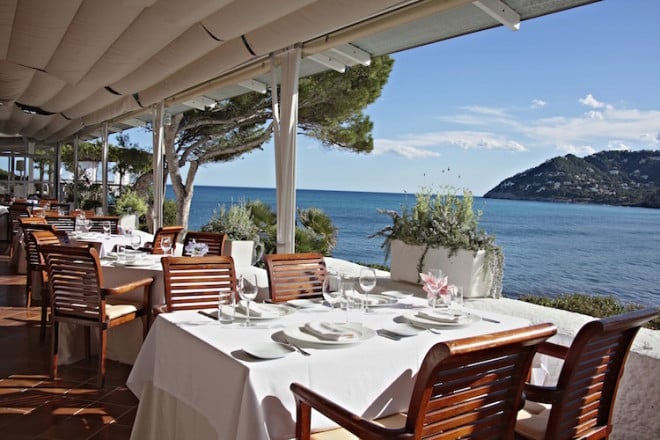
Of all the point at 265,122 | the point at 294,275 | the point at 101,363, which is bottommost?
the point at 101,363

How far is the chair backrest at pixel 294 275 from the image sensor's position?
3207mm

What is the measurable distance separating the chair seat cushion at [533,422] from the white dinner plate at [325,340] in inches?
25.0

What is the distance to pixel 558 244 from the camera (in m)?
36.3

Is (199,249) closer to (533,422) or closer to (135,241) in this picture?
(135,241)

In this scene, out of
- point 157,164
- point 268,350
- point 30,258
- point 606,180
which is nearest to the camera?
point 268,350

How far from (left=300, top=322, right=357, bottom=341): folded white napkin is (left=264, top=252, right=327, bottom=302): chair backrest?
1.04 metres

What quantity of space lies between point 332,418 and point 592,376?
95cm

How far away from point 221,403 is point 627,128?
4888 cm

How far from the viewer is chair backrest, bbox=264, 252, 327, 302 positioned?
126 inches

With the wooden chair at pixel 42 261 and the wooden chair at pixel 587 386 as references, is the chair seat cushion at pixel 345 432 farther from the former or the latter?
the wooden chair at pixel 42 261

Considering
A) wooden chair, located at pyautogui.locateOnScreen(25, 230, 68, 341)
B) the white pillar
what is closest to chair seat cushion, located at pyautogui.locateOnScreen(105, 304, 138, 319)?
wooden chair, located at pyautogui.locateOnScreen(25, 230, 68, 341)

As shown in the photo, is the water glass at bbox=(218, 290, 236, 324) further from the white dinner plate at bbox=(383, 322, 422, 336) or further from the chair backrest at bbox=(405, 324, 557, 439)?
the chair backrest at bbox=(405, 324, 557, 439)

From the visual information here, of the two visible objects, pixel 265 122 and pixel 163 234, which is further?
pixel 265 122

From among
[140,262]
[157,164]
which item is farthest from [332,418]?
[157,164]
